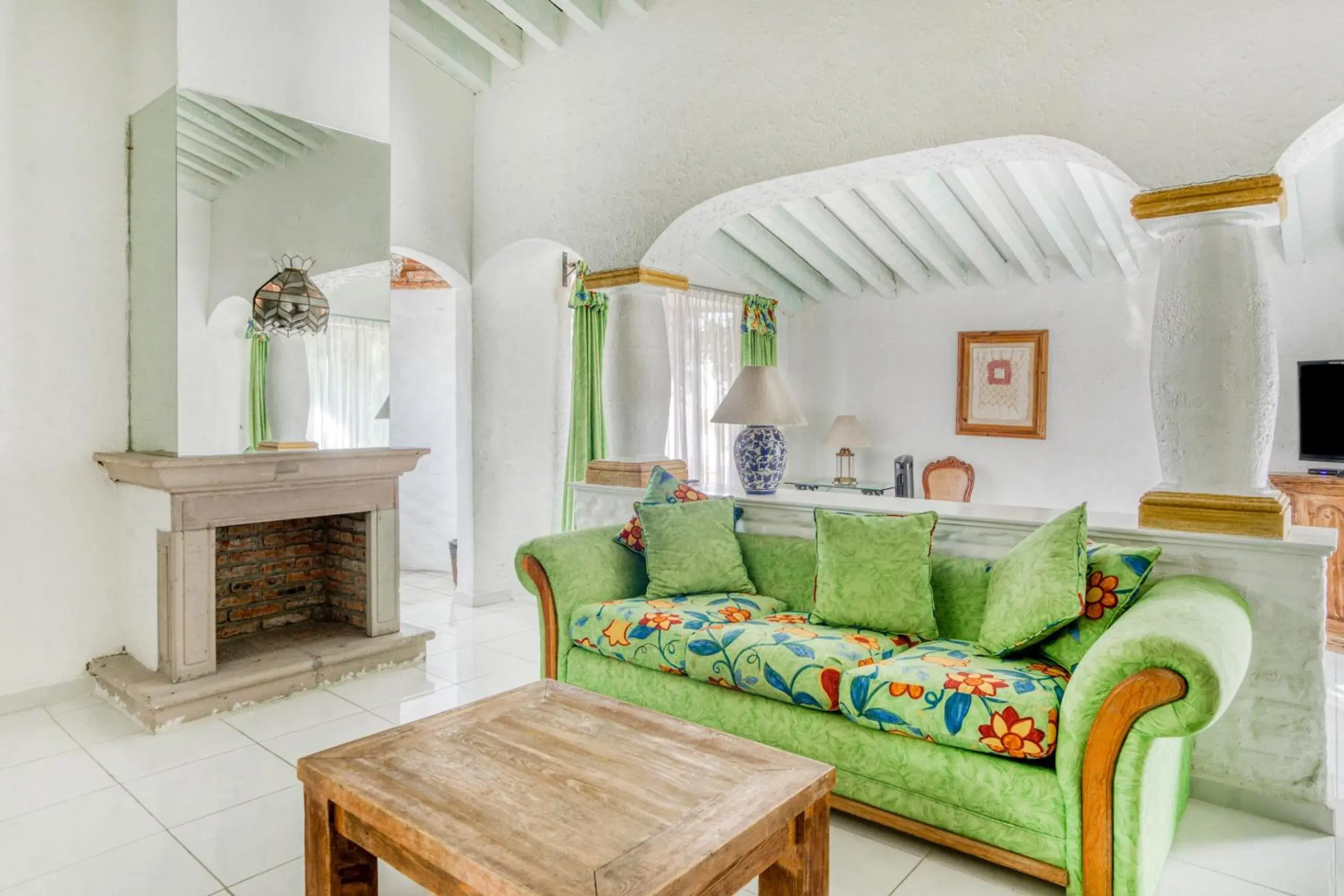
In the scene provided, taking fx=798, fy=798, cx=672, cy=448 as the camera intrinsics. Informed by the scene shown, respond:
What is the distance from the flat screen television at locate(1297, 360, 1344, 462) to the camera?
4.56 meters

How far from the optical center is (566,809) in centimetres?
150

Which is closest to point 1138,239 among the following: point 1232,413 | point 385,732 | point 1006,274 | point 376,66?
point 1006,274

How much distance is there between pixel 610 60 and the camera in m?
4.07

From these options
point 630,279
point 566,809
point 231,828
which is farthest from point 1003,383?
point 231,828

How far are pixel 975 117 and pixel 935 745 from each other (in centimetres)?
217

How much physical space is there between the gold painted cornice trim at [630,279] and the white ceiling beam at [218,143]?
5.08 ft

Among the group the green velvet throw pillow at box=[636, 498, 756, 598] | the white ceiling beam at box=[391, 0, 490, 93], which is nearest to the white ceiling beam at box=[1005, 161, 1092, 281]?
the green velvet throw pillow at box=[636, 498, 756, 598]

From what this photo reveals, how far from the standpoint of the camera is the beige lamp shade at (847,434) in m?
6.74

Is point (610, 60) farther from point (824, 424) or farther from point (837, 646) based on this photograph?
point (824, 424)

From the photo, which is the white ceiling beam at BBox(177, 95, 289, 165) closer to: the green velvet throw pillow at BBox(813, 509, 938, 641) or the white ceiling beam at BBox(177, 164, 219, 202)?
the white ceiling beam at BBox(177, 164, 219, 202)

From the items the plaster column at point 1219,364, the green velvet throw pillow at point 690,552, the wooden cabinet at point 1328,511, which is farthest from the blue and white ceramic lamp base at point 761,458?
the wooden cabinet at point 1328,511

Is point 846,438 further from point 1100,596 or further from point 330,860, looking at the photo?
point 330,860

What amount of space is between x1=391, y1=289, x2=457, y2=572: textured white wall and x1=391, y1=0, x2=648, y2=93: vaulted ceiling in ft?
6.01

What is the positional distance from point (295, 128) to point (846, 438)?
4666 millimetres
